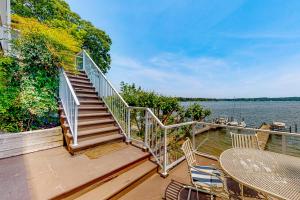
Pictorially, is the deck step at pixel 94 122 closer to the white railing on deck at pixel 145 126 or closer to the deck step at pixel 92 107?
the white railing on deck at pixel 145 126

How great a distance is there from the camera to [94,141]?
12.3 ft

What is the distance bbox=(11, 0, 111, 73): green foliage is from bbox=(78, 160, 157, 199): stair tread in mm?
9209

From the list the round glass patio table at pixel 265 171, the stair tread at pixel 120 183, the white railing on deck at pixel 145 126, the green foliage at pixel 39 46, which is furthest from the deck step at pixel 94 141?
the round glass patio table at pixel 265 171

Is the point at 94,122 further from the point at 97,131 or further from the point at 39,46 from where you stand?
the point at 39,46

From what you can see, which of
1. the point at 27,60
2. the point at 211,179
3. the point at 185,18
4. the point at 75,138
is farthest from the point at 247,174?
the point at 185,18

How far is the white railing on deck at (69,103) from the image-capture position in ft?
11.1

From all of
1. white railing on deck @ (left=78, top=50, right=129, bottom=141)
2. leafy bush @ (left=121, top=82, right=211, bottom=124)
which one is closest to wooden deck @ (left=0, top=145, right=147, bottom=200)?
white railing on deck @ (left=78, top=50, right=129, bottom=141)

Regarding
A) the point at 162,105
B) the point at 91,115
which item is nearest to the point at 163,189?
Result: the point at 91,115

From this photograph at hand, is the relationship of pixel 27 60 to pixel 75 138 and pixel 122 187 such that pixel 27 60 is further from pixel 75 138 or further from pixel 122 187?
pixel 122 187

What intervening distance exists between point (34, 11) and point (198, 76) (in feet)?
54.1

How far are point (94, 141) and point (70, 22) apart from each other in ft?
46.1

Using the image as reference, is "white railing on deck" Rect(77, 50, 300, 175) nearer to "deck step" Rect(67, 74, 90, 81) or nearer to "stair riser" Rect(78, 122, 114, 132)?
"deck step" Rect(67, 74, 90, 81)

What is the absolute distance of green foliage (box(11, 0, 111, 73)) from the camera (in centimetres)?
1121

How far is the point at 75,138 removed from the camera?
3.40 meters
